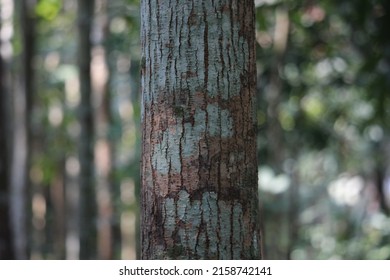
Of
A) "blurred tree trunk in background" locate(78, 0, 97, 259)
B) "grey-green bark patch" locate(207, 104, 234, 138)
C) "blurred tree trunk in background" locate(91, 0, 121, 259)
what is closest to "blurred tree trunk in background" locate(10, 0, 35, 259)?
"blurred tree trunk in background" locate(78, 0, 97, 259)

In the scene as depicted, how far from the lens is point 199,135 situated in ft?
7.84

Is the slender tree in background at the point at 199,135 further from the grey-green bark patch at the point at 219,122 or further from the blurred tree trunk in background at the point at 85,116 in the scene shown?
the blurred tree trunk in background at the point at 85,116

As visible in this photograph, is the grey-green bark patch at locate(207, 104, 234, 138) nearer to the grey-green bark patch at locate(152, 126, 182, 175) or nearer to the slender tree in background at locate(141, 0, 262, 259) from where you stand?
the slender tree in background at locate(141, 0, 262, 259)

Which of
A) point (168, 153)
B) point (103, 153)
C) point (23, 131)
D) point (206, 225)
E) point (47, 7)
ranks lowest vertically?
point (206, 225)

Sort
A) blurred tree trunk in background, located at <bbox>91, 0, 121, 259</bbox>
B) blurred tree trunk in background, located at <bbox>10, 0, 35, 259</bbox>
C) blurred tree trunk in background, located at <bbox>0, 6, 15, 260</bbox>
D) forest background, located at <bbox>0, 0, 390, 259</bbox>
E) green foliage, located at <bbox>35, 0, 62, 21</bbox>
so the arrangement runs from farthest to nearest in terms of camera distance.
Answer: blurred tree trunk in background, located at <bbox>91, 0, 121, 259</bbox>, green foliage, located at <bbox>35, 0, 62, 21</bbox>, blurred tree trunk in background, located at <bbox>10, 0, 35, 259</bbox>, blurred tree trunk in background, located at <bbox>0, 6, 15, 260</bbox>, forest background, located at <bbox>0, 0, 390, 259</bbox>

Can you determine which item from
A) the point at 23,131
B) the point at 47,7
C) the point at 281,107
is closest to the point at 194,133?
the point at 23,131

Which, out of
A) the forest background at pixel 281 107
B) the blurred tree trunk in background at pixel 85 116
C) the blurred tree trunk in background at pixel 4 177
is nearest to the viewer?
the forest background at pixel 281 107

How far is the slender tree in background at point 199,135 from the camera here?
238 cm

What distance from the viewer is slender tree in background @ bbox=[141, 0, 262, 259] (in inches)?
93.9

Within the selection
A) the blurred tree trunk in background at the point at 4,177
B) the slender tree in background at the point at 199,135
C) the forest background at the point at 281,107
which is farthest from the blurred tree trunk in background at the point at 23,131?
the slender tree in background at the point at 199,135

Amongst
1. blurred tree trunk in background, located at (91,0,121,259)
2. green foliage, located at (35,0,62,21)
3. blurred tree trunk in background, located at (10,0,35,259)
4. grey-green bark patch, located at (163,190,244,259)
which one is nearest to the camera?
grey-green bark patch, located at (163,190,244,259)

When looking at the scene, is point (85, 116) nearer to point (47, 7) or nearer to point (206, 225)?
point (47, 7)

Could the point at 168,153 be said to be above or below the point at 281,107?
below

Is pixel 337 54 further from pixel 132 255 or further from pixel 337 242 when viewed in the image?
pixel 132 255
